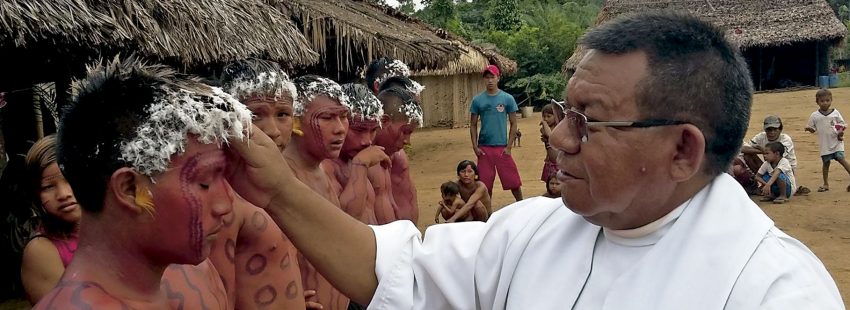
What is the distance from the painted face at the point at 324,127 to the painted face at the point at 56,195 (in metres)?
1.28

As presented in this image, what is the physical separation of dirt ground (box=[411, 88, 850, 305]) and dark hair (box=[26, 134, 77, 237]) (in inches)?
220

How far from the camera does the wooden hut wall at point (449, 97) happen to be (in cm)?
2270

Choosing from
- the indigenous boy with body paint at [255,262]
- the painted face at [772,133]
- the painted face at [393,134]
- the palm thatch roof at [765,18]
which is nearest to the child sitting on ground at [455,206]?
the painted face at [393,134]

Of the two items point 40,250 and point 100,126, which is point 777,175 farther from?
point 100,126

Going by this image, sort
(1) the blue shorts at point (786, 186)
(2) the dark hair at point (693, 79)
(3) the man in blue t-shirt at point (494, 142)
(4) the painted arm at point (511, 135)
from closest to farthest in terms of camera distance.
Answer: (2) the dark hair at point (693, 79) < (3) the man in blue t-shirt at point (494, 142) < (4) the painted arm at point (511, 135) < (1) the blue shorts at point (786, 186)

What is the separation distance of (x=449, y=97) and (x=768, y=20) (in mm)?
11826

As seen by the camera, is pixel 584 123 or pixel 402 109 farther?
pixel 402 109

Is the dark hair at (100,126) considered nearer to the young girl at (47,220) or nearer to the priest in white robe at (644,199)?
the priest in white robe at (644,199)

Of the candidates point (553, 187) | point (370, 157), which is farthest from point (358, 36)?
point (370, 157)

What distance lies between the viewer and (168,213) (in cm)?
184

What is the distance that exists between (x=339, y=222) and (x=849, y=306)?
5.12m

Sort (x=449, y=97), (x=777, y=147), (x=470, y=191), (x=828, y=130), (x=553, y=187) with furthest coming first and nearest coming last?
1. (x=449, y=97)
2. (x=828, y=130)
3. (x=777, y=147)
4. (x=470, y=191)
5. (x=553, y=187)

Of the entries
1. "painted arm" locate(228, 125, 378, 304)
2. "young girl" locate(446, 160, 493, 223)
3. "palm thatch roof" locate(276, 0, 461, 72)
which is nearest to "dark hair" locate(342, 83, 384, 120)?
"painted arm" locate(228, 125, 378, 304)

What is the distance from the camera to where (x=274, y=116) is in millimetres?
3586
